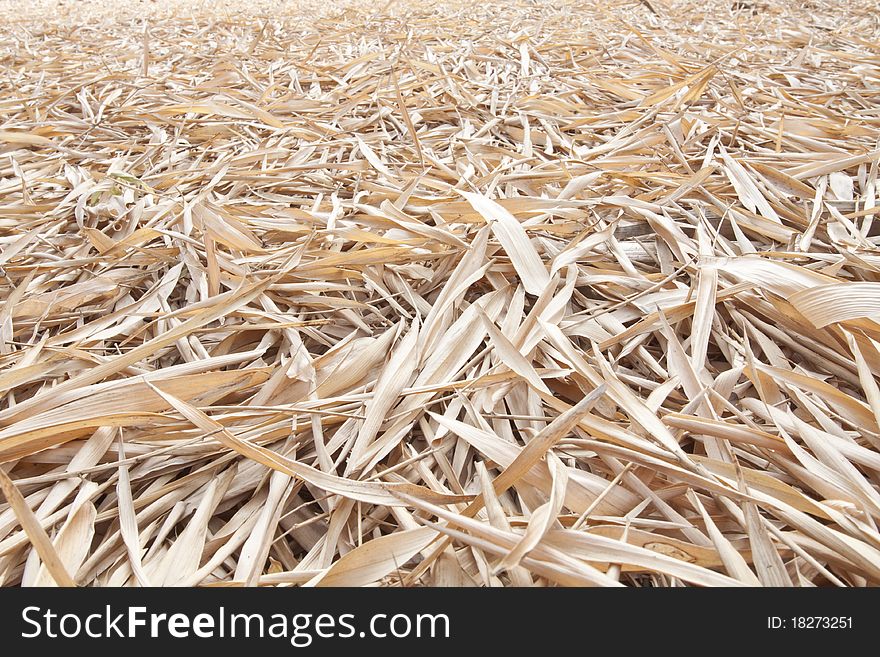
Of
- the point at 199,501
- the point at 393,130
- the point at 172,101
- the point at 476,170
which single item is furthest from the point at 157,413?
the point at 172,101

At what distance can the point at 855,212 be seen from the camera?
2.14ft

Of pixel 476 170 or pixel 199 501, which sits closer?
Answer: pixel 199 501

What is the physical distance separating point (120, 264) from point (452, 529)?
0.47 meters

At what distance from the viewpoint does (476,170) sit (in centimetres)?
81

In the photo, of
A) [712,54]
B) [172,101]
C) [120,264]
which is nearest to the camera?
[120,264]

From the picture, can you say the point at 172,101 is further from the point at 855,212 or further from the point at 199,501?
the point at 855,212

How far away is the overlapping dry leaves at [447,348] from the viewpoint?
1.21 feet

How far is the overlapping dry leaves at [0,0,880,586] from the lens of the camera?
0.37 m

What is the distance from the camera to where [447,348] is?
0.49 metres

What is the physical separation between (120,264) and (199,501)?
1.08 feet
